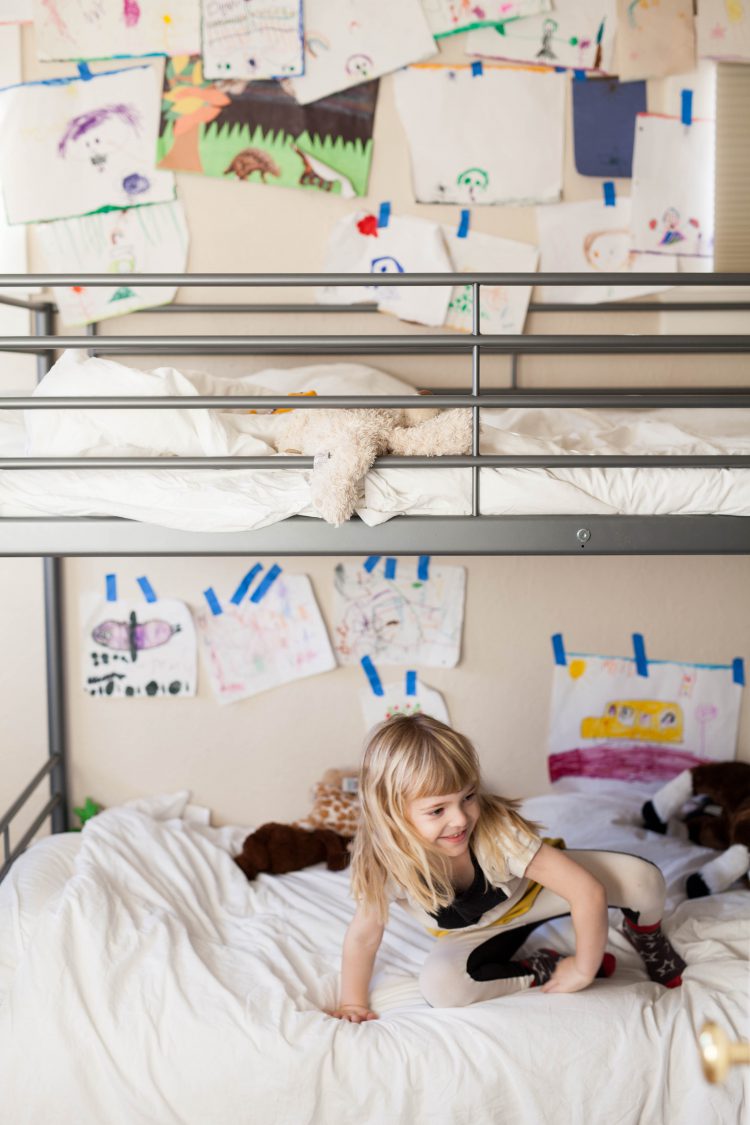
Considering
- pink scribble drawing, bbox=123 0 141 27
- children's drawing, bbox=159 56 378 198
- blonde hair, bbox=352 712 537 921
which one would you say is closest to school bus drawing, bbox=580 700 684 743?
blonde hair, bbox=352 712 537 921

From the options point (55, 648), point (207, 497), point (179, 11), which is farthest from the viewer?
point (55, 648)

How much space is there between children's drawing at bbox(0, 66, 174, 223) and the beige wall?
0.29m

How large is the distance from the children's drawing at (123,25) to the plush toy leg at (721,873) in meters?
2.00

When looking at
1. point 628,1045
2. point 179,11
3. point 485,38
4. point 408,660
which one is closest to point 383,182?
point 485,38

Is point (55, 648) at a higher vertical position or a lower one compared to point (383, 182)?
lower

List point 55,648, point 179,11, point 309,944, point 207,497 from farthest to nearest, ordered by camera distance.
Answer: point 55,648
point 179,11
point 309,944
point 207,497

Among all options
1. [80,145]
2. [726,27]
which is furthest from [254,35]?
[726,27]

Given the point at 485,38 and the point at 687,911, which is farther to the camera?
the point at 485,38

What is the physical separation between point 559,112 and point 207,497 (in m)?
1.33

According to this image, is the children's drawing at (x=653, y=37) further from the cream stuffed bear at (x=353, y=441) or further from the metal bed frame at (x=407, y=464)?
the cream stuffed bear at (x=353, y=441)

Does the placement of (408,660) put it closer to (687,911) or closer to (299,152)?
(687,911)

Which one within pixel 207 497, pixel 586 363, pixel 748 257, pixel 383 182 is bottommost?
pixel 207 497

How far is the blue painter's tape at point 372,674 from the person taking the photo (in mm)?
2490

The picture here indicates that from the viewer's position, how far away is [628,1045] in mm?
1577
